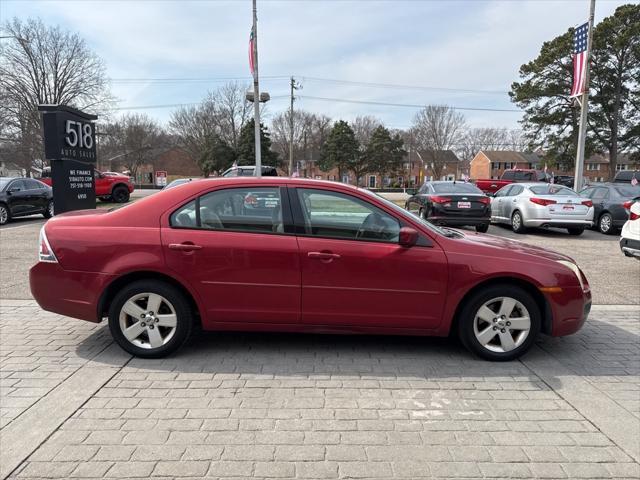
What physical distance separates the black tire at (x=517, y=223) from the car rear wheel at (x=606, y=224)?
2532mm

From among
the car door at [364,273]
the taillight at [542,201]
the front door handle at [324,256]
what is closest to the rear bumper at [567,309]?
the car door at [364,273]

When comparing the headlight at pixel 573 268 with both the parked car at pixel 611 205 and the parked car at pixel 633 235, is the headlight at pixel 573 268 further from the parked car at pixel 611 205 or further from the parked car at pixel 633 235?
the parked car at pixel 611 205

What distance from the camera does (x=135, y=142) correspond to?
68250 mm

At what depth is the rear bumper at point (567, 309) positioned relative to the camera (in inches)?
161

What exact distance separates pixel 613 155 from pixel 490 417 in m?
43.9

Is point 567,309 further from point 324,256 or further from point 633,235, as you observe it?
point 633,235

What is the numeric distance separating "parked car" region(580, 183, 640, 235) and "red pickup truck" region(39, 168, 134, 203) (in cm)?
2031

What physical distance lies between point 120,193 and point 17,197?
7751 millimetres

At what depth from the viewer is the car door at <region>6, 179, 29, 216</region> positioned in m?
14.7

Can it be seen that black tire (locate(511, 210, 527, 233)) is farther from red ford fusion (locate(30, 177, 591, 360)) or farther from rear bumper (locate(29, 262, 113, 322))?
rear bumper (locate(29, 262, 113, 322))

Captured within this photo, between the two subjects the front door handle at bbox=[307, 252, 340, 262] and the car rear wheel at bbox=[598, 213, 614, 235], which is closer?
the front door handle at bbox=[307, 252, 340, 262]

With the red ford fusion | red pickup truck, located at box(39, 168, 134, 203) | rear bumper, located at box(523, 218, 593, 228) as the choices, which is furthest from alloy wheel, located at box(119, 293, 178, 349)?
red pickup truck, located at box(39, 168, 134, 203)

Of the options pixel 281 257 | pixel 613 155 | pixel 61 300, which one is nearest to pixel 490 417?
pixel 281 257

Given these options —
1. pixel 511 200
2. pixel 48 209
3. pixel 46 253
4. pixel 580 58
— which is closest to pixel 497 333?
pixel 46 253
